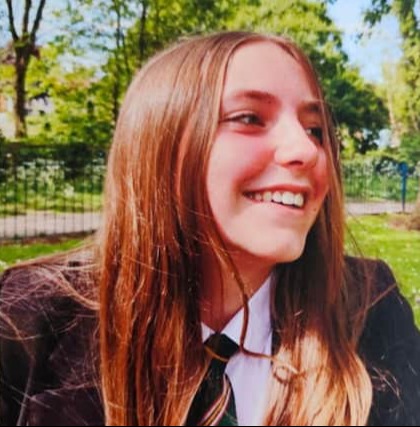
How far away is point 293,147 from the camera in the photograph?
0.71m

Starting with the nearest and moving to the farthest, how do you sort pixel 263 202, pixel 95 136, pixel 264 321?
pixel 263 202 < pixel 264 321 < pixel 95 136

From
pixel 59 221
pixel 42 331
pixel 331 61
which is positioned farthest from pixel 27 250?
pixel 331 61

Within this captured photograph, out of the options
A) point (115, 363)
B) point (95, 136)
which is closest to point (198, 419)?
point (115, 363)

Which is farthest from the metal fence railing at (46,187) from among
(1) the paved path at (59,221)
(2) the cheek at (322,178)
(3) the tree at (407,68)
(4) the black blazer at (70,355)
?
(3) the tree at (407,68)

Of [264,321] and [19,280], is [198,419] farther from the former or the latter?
[19,280]

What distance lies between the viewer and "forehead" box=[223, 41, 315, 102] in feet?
2.31

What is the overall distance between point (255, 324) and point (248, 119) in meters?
0.27

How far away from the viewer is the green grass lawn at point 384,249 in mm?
908

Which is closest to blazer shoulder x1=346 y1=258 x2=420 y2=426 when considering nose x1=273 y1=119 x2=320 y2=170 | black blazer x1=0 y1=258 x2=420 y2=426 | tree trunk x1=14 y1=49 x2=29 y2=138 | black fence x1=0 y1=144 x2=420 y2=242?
black blazer x1=0 y1=258 x2=420 y2=426

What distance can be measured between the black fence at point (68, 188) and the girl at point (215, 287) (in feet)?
0.29

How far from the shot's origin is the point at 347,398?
759 millimetres

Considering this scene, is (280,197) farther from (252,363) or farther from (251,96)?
(252,363)

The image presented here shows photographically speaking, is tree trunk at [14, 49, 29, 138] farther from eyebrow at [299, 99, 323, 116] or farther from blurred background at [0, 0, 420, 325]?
eyebrow at [299, 99, 323, 116]

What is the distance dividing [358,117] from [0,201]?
0.58m
